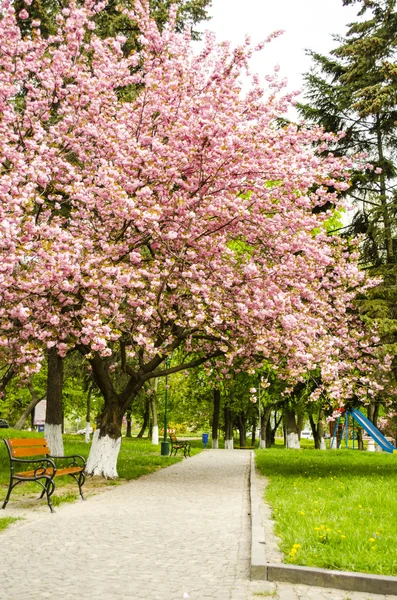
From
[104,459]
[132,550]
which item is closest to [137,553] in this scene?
[132,550]

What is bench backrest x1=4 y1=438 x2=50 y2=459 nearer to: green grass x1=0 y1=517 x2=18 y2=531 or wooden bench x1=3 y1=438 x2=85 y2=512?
wooden bench x1=3 y1=438 x2=85 y2=512

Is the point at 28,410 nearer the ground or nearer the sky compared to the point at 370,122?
nearer the ground

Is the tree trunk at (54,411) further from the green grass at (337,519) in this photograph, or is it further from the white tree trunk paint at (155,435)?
the white tree trunk paint at (155,435)

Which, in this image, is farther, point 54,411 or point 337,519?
point 54,411

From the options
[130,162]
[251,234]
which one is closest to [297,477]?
[251,234]

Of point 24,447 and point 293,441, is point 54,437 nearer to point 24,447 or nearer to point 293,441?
point 24,447

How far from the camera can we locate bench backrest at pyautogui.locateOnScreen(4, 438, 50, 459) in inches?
392

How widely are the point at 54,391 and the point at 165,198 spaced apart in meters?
9.00

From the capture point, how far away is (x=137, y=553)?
22.7ft

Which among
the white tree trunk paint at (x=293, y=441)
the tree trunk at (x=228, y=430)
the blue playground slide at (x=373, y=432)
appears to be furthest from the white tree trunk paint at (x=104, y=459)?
the tree trunk at (x=228, y=430)

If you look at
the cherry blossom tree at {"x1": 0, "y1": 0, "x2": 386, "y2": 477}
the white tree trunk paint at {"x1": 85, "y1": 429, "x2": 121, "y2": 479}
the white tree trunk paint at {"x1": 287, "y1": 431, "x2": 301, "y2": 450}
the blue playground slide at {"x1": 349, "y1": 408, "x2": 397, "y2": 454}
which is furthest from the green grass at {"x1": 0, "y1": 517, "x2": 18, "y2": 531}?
the white tree trunk paint at {"x1": 287, "y1": 431, "x2": 301, "y2": 450}

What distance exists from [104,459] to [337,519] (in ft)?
26.0

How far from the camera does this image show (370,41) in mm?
17547

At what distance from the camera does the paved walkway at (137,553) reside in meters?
5.45
